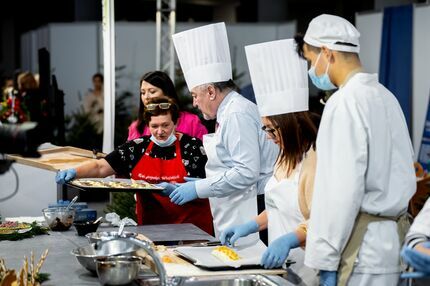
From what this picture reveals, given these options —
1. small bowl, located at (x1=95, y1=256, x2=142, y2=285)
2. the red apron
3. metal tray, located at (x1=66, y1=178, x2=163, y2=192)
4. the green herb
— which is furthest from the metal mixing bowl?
the red apron

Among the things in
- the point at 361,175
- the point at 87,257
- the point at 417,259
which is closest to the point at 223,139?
the point at 87,257

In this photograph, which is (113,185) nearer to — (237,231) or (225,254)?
(237,231)

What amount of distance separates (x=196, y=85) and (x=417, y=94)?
14.8 feet

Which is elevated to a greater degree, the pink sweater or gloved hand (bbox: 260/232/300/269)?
the pink sweater

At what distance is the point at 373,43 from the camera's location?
26.7 feet

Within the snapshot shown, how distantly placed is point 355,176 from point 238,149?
1.13 meters

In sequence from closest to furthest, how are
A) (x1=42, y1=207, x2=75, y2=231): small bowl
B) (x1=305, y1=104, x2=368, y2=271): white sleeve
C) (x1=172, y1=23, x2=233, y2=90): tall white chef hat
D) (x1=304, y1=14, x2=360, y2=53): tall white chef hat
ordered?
(x1=305, y1=104, x2=368, y2=271): white sleeve, (x1=304, y1=14, x2=360, y2=53): tall white chef hat, (x1=42, y1=207, x2=75, y2=231): small bowl, (x1=172, y1=23, x2=233, y2=90): tall white chef hat

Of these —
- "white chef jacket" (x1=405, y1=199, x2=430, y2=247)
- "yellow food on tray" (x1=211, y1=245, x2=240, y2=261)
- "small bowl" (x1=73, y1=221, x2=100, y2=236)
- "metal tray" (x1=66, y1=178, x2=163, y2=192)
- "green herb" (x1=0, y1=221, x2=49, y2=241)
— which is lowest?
"green herb" (x1=0, y1=221, x2=49, y2=241)

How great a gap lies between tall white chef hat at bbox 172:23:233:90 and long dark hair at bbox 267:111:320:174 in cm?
87

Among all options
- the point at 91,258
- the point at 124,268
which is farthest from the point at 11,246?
the point at 124,268

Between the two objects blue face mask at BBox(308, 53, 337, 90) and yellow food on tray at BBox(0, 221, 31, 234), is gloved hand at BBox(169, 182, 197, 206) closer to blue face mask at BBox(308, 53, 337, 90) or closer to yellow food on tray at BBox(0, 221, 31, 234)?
yellow food on tray at BBox(0, 221, 31, 234)

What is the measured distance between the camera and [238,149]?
10.8ft

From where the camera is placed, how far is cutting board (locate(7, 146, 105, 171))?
4508 millimetres

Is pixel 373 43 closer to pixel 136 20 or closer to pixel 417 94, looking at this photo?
pixel 417 94
